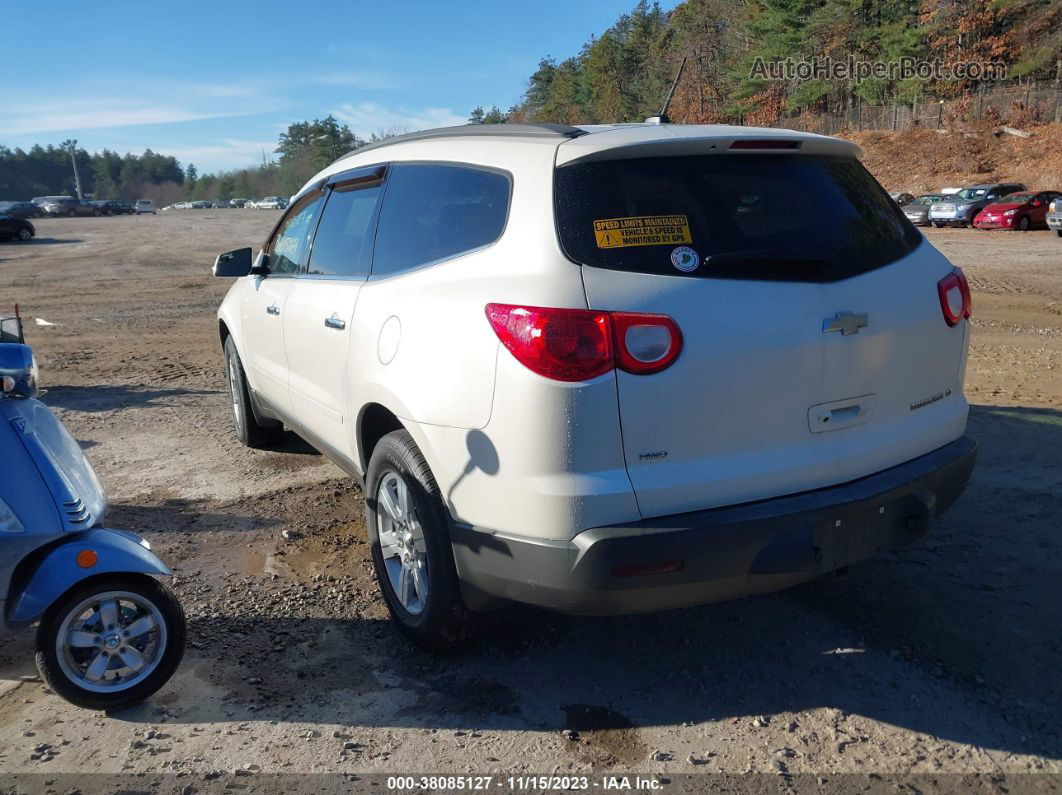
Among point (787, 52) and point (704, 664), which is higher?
point (787, 52)

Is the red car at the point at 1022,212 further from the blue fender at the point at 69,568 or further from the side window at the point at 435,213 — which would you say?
the blue fender at the point at 69,568

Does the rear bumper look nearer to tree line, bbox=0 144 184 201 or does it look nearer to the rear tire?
the rear tire

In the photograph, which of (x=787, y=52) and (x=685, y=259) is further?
(x=787, y=52)

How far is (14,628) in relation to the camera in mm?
3025

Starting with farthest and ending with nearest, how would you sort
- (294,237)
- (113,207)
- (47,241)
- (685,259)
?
(113,207), (47,241), (294,237), (685,259)

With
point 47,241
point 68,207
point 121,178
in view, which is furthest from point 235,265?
point 121,178

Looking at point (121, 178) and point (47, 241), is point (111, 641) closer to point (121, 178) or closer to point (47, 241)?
point (47, 241)

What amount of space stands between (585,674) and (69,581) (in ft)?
A: 5.97

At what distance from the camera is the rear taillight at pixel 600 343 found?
274cm

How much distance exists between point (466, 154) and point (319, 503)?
255 centimetres

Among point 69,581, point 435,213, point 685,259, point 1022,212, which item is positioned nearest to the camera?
point 685,259

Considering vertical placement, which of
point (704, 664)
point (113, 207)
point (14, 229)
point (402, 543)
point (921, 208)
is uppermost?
point (113, 207)

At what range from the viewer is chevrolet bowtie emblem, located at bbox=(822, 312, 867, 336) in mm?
2965

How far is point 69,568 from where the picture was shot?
9.93 feet
